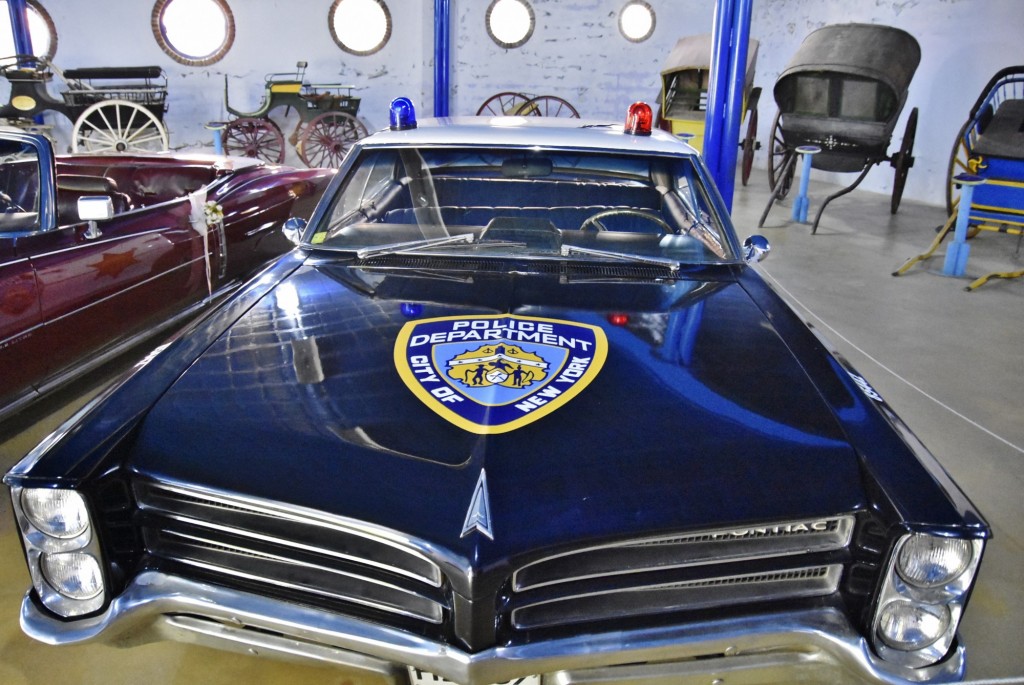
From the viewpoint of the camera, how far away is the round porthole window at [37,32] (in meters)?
8.80

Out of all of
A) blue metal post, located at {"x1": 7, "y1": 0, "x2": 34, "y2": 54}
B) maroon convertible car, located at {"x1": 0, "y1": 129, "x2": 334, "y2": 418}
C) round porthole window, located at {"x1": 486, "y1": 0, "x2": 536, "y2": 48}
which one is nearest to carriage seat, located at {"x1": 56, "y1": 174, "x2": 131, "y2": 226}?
maroon convertible car, located at {"x1": 0, "y1": 129, "x2": 334, "y2": 418}

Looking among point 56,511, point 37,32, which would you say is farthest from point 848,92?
point 37,32

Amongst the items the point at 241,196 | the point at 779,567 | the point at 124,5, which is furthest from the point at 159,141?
the point at 779,567

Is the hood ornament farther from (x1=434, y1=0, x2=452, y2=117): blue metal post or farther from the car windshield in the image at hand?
(x1=434, y1=0, x2=452, y2=117): blue metal post

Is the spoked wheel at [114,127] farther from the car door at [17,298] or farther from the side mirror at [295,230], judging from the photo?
the side mirror at [295,230]

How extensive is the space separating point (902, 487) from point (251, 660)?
4.82 ft

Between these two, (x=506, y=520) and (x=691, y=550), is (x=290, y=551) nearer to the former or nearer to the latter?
(x=506, y=520)

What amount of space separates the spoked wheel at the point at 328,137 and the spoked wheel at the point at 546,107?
7.37 ft

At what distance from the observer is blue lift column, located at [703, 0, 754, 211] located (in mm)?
5141

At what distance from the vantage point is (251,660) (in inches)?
70.2

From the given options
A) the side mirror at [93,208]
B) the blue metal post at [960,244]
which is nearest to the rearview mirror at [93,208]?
the side mirror at [93,208]

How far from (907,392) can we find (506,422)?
275cm

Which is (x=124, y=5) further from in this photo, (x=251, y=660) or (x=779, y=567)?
(x=779, y=567)

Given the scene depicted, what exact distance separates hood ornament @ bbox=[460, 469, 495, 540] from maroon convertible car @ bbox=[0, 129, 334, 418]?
6.81ft
